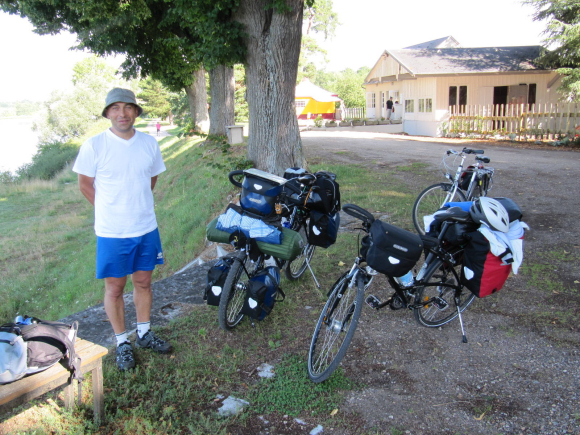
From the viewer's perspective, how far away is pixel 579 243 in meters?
6.19

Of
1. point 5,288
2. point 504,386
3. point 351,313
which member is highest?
point 351,313

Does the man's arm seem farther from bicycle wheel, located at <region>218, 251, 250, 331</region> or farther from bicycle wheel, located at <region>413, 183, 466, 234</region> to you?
bicycle wheel, located at <region>413, 183, 466, 234</region>

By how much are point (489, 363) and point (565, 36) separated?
19519mm

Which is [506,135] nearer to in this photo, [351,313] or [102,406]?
[351,313]

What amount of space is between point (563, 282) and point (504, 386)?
2243 millimetres

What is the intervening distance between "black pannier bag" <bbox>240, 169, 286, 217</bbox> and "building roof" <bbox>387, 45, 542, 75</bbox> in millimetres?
21333

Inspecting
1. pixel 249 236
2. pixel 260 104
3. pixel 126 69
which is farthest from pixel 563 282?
pixel 126 69

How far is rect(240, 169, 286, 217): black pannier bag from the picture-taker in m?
4.21

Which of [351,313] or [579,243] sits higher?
[351,313]

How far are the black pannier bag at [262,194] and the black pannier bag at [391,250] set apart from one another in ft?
4.13

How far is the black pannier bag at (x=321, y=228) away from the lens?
15.4ft

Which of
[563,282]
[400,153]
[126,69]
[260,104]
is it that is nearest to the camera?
[563,282]

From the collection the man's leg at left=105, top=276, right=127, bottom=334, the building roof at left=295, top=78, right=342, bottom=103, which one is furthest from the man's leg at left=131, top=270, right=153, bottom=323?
the building roof at left=295, top=78, right=342, bottom=103

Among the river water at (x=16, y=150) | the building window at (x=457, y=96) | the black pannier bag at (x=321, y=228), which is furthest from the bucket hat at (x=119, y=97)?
the river water at (x=16, y=150)
